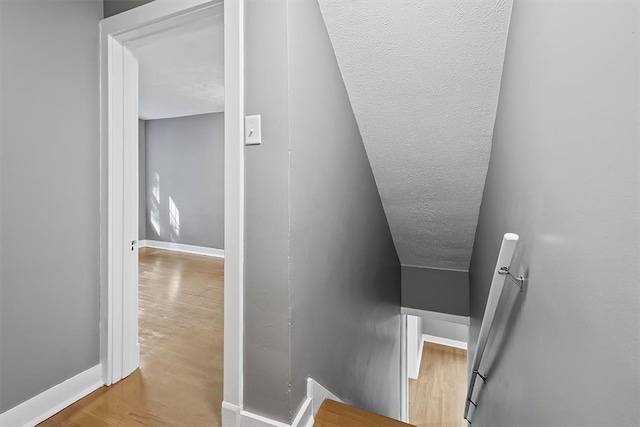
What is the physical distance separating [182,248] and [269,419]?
5240mm

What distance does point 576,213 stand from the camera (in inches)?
28.5

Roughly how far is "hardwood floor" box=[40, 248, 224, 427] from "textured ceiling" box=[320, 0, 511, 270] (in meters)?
1.79

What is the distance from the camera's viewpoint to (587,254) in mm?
669

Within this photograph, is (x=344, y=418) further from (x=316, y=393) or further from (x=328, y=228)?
(x=328, y=228)

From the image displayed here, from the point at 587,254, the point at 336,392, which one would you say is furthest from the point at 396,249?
the point at 587,254

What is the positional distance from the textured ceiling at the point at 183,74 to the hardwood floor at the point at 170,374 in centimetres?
202

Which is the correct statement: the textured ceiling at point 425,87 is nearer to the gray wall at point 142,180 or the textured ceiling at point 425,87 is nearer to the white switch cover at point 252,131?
the white switch cover at point 252,131

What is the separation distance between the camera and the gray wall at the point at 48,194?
4.29ft

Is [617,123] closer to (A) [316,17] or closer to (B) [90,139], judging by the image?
(A) [316,17]

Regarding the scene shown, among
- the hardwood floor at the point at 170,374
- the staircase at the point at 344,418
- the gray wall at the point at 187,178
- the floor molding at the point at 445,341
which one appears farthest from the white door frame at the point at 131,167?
the floor molding at the point at 445,341

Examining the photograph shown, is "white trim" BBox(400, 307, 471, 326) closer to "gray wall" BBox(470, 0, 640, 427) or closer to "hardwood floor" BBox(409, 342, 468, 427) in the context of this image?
"hardwood floor" BBox(409, 342, 468, 427)

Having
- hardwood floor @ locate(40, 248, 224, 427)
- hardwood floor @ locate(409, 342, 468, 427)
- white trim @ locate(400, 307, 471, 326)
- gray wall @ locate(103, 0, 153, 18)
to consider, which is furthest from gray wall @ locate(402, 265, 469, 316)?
gray wall @ locate(103, 0, 153, 18)

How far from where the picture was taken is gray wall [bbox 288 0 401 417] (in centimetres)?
127

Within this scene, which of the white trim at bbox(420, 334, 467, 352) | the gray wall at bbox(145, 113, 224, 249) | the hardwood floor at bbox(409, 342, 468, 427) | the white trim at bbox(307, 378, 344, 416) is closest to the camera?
the white trim at bbox(307, 378, 344, 416)
